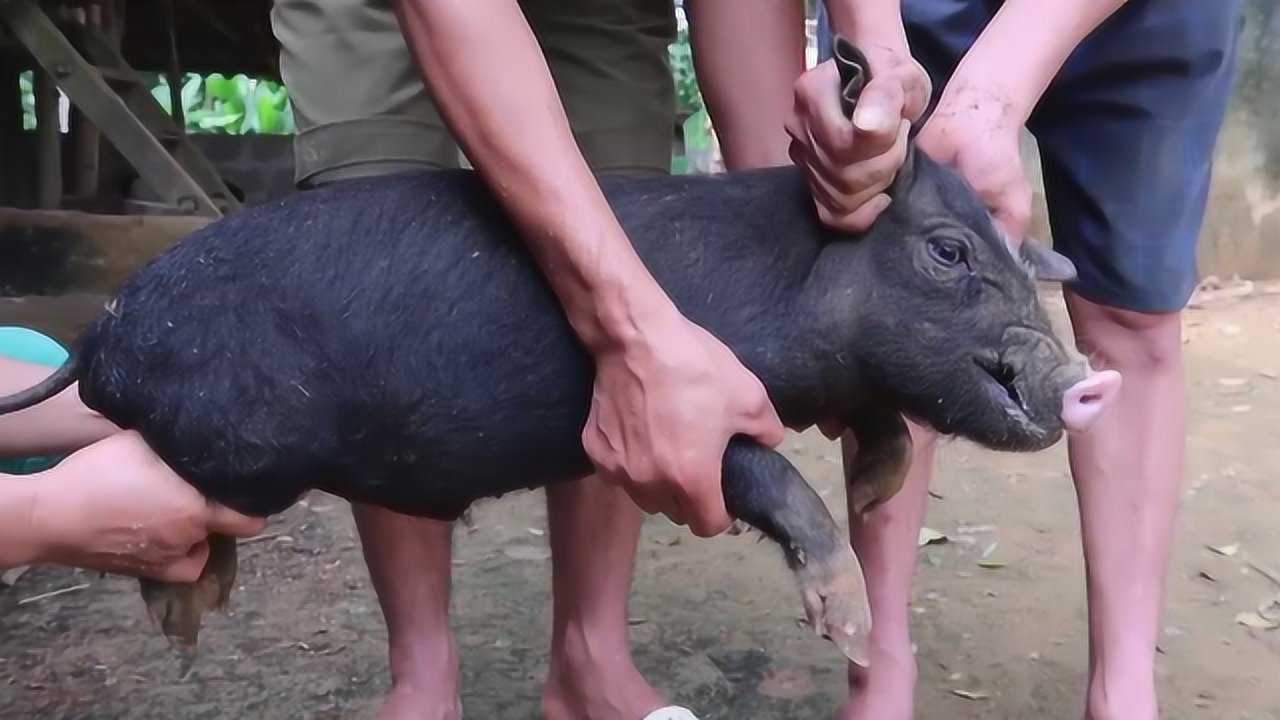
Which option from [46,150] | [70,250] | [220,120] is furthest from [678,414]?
[220,120]

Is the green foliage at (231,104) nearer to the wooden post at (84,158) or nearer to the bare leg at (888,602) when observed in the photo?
the wooden post at (84,158)

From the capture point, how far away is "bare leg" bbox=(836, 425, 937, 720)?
56.1 inches

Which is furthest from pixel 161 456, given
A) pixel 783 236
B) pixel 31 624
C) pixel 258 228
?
pixel 31 624

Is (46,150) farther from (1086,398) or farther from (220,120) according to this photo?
(1086,398)

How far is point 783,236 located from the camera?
0.89 m

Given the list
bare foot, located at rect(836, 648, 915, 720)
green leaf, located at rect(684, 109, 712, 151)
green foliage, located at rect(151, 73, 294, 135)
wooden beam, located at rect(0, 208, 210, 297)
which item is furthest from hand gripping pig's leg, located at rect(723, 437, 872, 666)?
green foliage, located at rect(151, 73, 294, 135)

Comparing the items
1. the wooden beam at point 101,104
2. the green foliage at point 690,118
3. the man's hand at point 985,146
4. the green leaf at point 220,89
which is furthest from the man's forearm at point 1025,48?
the green leaf at point 220,89

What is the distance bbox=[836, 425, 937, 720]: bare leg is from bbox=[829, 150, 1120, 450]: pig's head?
57 cm

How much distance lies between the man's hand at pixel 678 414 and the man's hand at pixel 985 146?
0.24m

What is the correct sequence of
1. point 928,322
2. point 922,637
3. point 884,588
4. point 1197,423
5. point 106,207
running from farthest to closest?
point 106,207
point 1197,423
point 922,637
point 884,588
point 928,322

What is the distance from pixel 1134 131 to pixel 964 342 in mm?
593

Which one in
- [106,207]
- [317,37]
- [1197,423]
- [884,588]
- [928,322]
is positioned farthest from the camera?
[106,207]

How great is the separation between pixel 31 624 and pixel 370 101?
3.47 ft

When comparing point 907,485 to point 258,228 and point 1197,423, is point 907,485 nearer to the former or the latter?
point 258,228
